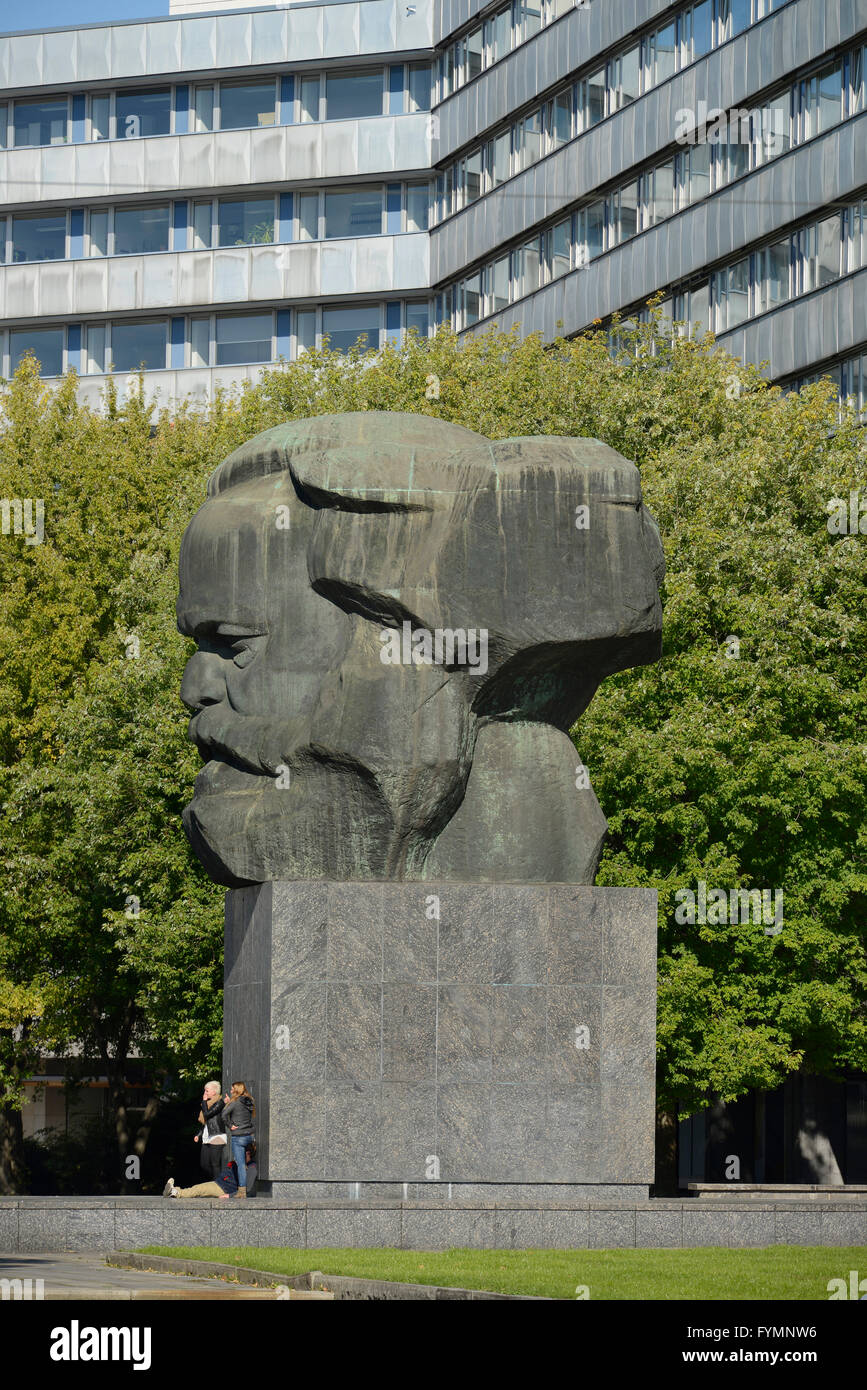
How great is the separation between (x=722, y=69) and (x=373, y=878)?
34931 mm

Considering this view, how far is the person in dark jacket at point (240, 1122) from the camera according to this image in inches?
672

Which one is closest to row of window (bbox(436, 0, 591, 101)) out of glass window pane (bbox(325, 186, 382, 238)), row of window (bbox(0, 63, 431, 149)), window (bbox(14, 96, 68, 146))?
row of window (bbox(0, 63, 431, 149))

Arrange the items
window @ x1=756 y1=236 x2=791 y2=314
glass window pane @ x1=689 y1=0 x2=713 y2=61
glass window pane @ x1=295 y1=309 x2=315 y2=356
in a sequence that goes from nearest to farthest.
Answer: window @ x1=756 y1=236 x2=791 y2=314 → glass window pane @ x1=689 y1=0 x2=713 y2=61 → glass window pane @ x1=295 y1=309 x2=315 y2=356

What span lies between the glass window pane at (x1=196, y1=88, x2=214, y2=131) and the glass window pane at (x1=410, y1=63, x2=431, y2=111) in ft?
20.7

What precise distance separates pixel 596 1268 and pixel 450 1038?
334cm

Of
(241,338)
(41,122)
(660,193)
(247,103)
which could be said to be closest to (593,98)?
(660,193)

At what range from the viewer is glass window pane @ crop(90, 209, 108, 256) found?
212 feet

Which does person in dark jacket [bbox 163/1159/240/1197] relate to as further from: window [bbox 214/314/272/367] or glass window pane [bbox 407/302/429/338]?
window [bbox 214/314/272/367]

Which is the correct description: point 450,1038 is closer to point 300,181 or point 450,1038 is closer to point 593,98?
point 593,98

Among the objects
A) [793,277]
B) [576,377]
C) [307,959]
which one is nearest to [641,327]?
[576,377]

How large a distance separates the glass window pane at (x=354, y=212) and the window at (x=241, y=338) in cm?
346

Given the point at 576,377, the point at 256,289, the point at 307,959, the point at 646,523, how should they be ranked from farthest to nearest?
the point at 256,289, the point at 576,377, the point at 646,523, the point at 307,959

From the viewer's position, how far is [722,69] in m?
47.7

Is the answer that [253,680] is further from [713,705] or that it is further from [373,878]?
[713,705]
